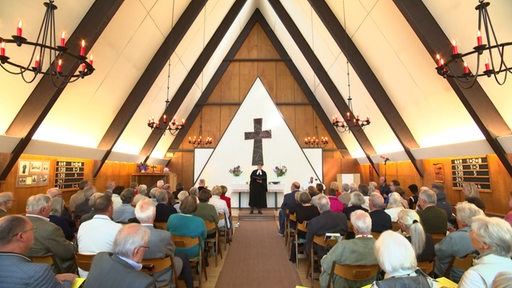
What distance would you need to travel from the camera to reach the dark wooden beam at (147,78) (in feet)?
24.0

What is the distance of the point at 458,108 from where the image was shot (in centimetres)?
554

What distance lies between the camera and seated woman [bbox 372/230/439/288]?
1.58 meters

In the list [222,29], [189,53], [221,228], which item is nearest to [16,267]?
[221,228]

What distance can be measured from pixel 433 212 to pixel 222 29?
29.9ft

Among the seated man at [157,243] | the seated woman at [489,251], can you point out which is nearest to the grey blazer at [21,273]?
the seated man at [157,243]

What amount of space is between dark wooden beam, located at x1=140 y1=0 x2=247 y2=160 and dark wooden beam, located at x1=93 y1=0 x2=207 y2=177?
2262 mm

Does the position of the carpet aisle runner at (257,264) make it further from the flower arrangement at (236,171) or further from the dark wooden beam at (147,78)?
the flower arrangement at (236,171)

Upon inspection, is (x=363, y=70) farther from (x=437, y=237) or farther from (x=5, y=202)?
(x=5, y=202)

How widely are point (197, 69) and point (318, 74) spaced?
4.23 m

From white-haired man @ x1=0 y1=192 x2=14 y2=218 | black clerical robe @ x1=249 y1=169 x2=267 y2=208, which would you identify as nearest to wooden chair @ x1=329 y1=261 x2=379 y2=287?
white-haired man @ x1=0 y1=192 x2=14 y2=218

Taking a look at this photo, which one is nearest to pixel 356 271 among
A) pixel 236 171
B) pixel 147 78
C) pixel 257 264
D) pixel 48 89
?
pixel 257 264

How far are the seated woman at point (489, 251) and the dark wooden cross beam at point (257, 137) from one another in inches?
407

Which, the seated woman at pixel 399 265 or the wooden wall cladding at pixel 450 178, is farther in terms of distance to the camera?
the wooden wall cladding at pixel 450 178

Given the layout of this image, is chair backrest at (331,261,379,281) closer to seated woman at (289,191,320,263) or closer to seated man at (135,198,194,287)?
seated man at (135,198,194,287)
